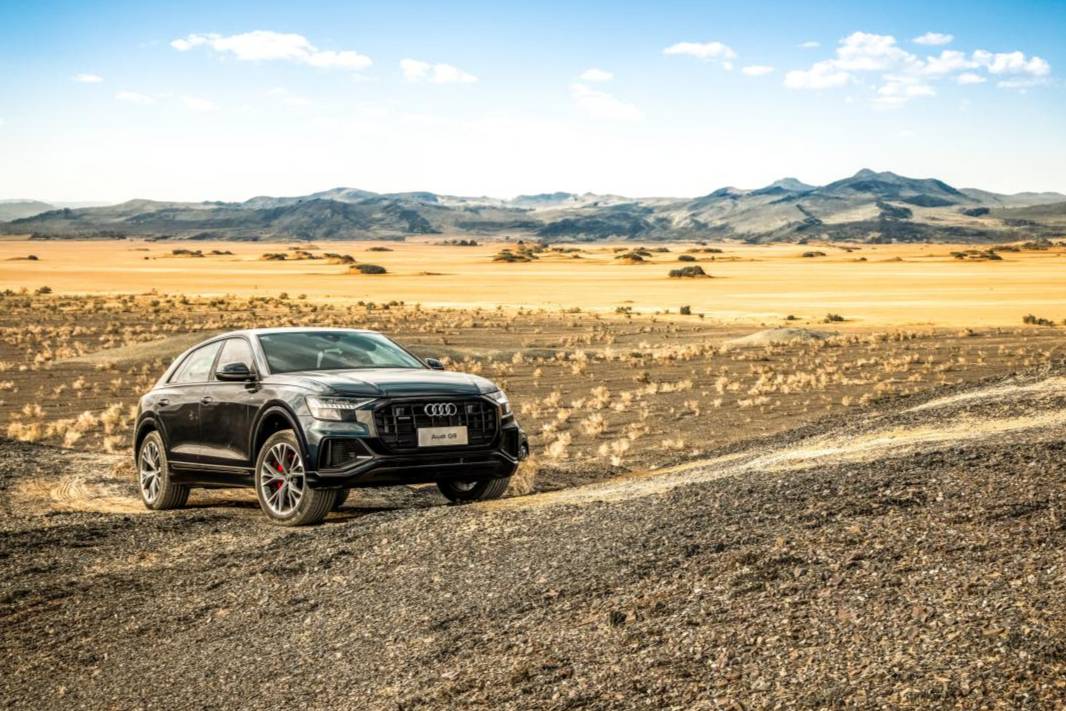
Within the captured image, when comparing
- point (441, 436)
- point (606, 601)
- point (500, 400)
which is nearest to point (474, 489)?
point (500, 400)

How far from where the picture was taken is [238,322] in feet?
153

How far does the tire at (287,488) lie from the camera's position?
1002cm

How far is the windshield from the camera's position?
11.0 m

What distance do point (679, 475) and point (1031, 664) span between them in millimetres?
6918

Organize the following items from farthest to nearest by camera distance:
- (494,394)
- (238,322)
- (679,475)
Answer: (238,322) → (679,475) → (494,394)

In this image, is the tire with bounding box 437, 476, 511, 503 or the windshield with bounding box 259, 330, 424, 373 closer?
the windshield with bounding box 259, 330, 424, 373

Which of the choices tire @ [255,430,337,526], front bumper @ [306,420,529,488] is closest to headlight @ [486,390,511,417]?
front bumper @ [306,420,529,488]

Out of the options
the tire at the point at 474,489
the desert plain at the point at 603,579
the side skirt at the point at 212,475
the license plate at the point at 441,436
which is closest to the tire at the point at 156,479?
the side skirt at the point at 212,475

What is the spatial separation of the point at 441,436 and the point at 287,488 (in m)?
1.37

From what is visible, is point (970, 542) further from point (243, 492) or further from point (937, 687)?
point (243, 492)

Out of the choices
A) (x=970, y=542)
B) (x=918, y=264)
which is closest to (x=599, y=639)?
(x=970, y=542)

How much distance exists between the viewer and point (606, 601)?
674cm

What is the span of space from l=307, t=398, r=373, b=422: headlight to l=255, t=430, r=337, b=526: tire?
308 mm

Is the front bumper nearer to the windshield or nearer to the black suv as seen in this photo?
the black suv
